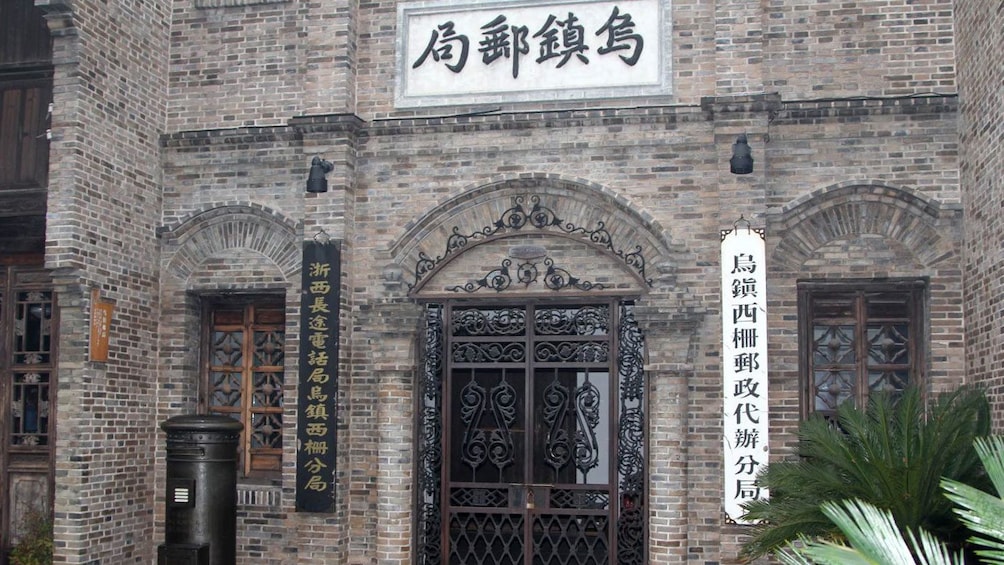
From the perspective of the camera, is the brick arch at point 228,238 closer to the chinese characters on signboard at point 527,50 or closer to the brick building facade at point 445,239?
the brick building facade at point 445,239

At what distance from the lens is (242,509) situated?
10.9 meters

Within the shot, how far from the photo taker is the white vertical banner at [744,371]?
9445 millimetres

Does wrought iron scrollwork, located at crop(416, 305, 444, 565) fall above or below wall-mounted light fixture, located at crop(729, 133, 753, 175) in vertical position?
below

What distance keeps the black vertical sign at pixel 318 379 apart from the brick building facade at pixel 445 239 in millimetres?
92

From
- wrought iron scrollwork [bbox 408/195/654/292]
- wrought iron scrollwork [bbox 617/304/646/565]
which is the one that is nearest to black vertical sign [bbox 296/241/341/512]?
wrought iron scrollwork [bbox 408/195/654/292]

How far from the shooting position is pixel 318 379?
34.1 feet

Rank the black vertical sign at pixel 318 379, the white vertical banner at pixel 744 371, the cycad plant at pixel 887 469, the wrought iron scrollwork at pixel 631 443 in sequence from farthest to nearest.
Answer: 1. the black vertical sign at pixel 318 379
2. the wrought iron scrollwork at pixel 631 443
3. the white vertical banner at pixel 744 371
4. the cycad plant at pixel 887 469

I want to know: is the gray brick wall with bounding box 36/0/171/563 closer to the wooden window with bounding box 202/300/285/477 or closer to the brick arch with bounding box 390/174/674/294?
the wooden window with bounding box 202/300/285/477

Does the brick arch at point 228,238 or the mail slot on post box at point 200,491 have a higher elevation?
the brick arch at point 228,238

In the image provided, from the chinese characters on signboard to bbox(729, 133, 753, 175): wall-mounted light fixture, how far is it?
110 centimetres

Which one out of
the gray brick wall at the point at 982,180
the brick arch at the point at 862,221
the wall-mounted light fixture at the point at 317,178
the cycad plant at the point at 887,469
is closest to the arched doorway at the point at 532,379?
the wall-mounted light fixture at the point at 317,178

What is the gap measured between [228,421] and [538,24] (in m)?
4.91

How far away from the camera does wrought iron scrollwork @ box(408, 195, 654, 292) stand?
1032 cm

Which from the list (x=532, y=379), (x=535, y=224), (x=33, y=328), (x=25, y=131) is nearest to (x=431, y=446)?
(x=532, y=379)
